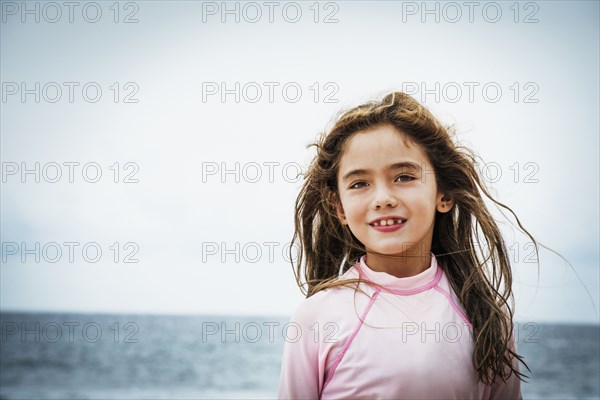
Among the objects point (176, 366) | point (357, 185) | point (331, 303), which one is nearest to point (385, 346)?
point (331, 303)

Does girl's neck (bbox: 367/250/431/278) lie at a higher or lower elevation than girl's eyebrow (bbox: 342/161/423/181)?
lower

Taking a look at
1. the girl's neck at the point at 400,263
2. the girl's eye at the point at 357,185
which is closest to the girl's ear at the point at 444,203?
the girl's neck at the point at 400,263

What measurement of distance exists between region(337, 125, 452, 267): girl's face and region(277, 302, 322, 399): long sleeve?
0.29m

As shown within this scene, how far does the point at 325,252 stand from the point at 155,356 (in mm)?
12152

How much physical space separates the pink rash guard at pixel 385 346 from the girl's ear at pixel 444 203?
179 millimetres

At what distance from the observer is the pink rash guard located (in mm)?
1443

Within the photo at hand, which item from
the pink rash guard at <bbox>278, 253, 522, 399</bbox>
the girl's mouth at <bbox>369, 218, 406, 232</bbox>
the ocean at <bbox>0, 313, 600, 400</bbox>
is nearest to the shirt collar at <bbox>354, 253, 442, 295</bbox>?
the pink rash guard at <bbox>278, 253, 522, 399</bbox>

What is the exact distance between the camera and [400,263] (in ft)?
5.35

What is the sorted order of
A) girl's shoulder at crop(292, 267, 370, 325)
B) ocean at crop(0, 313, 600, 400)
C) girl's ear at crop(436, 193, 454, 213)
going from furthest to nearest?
ocean at crop(0, 313, 600, 400)
girl's ear at crop(436, 193, 454, 213)
girl's shoulder at crop(292, 267, 370, 325)

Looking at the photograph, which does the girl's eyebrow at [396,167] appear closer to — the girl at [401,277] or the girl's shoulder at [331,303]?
the girl at [401,277]

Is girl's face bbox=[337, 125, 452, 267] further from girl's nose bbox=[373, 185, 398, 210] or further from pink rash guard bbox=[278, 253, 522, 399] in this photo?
pink rash guard bbox=[278, 253, 522, 399]

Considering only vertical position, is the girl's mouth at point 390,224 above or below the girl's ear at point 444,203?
below

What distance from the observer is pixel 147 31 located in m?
12.7

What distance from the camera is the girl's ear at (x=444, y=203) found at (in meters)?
1.69
